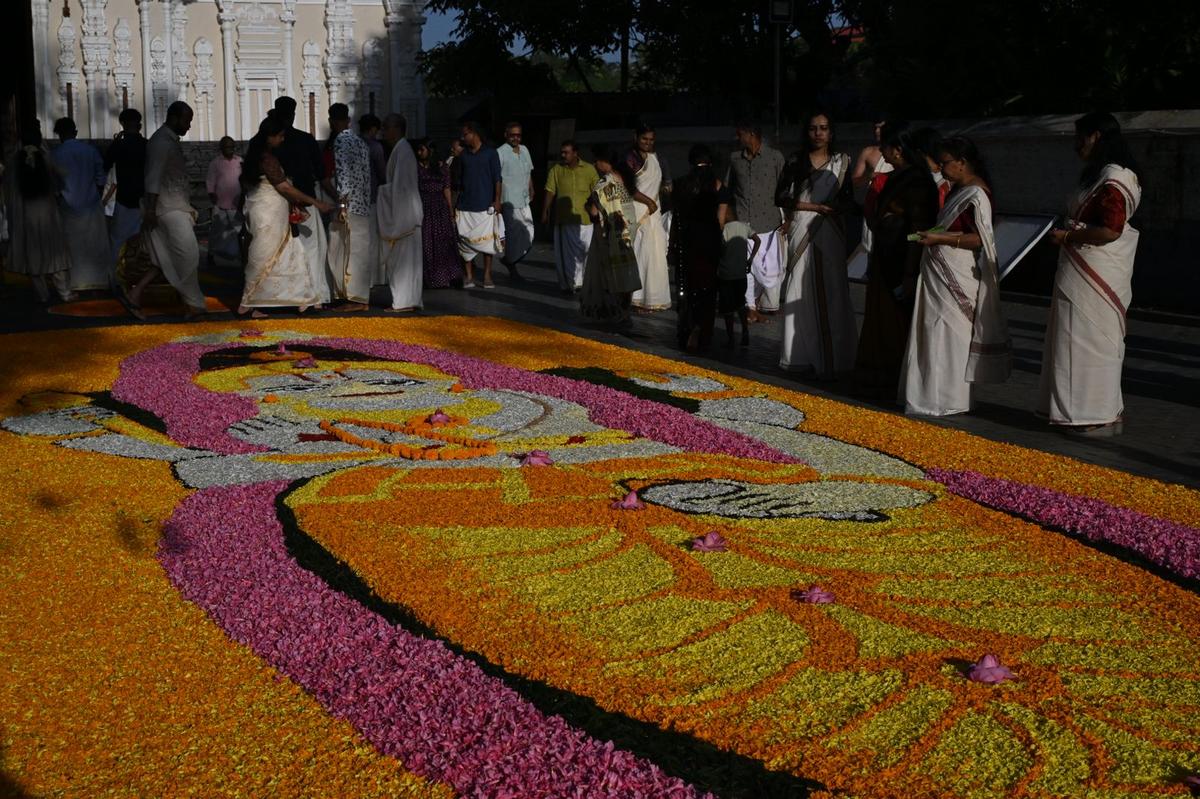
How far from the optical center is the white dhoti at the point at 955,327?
8125 millimetres

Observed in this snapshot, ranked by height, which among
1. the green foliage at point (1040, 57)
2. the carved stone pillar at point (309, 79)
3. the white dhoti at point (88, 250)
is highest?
the carved stone pillar at point (309, 79)

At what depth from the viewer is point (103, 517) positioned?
5.84m

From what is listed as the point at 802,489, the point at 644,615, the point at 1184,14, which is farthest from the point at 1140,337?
the point at 644,615

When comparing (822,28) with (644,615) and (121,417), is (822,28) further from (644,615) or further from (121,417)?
(644,615)

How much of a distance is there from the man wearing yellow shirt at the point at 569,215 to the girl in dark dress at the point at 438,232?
3.46ft

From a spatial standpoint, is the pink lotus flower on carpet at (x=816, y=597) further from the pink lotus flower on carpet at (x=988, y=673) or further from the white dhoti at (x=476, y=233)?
the white dhoti at (x=476, y=233)

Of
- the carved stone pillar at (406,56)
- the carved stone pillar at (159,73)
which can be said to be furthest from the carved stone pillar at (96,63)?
the carved stone pillar at (406,56)

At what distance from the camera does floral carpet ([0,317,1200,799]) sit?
3.56 m

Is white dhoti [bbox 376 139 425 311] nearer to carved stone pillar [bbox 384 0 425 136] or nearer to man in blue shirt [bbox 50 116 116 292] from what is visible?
man in blue shirt [bbox 50 116 116 292]

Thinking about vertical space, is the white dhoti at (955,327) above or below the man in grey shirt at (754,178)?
below

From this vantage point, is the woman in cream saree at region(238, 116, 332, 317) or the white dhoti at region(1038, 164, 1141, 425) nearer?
the white dhoti at region(1038, 164, 1141, 425)

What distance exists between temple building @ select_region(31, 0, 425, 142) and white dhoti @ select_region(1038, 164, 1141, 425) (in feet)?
108

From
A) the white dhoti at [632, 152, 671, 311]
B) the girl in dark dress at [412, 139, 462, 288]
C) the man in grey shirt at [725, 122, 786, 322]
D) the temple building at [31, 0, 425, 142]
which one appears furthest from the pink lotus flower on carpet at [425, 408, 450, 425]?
the temple building at [31, 0, 425, 142]

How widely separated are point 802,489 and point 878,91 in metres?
A: 13.8
